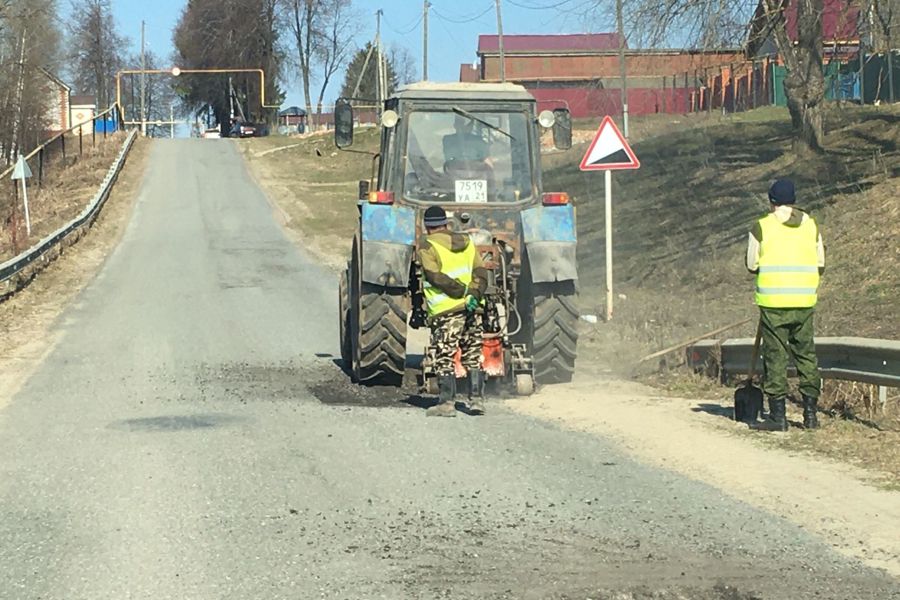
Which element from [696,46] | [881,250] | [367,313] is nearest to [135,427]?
[367,313]

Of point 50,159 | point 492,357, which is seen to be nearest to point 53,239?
point 492,357

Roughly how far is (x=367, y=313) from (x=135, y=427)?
2.45 metres

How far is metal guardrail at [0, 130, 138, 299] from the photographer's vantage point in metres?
21.2

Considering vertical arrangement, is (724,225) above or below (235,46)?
below

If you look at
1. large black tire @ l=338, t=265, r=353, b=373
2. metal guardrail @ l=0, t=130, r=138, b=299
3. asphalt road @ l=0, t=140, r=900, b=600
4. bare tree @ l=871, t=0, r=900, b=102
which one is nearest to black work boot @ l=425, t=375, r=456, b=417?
asphalt road @ l=0, t=140, r=900, b=600

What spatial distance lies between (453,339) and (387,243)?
1365 millimetres

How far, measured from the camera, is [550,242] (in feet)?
37.7

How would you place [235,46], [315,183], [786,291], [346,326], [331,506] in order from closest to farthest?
[331,506] → [786,291] → [346,326] → [315,183] → [235,46]

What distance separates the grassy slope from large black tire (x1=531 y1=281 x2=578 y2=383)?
71.5 inches

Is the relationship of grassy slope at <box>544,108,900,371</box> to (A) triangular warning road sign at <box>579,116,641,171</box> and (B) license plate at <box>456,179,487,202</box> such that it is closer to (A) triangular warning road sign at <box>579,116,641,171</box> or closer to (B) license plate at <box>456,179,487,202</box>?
(A) triangular warning road sign at <box>579,116,641,171</box>

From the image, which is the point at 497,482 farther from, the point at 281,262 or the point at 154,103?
the point at 154,103

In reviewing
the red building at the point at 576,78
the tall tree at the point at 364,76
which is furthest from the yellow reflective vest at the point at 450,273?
the tall tree at the point at 364,76

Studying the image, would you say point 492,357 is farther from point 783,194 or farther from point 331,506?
point 331,506

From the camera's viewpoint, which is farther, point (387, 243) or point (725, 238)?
point (725, 238)
